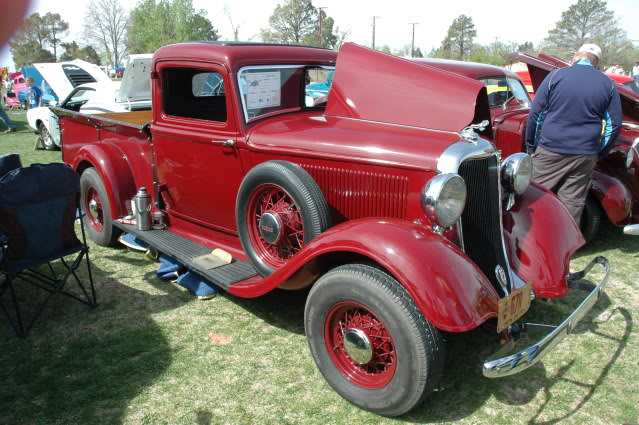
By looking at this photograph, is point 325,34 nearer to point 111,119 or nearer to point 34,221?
point 111,119

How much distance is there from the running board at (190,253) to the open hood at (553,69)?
12.4ft

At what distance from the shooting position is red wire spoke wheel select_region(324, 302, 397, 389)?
2477mm

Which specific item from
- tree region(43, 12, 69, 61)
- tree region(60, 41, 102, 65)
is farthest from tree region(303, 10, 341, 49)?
tree region(43, 12, 69, 61)

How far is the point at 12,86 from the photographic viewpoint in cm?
2261

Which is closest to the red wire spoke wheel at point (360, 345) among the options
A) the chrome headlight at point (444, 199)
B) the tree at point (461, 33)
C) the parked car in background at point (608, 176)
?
the chrome headlight at point (444, 199)

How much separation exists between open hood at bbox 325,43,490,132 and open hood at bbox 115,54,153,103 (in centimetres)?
593

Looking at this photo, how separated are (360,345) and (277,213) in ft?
3.25

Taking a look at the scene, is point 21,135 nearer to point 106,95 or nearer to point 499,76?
point 106,95

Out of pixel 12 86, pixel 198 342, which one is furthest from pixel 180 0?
pixel 198 342

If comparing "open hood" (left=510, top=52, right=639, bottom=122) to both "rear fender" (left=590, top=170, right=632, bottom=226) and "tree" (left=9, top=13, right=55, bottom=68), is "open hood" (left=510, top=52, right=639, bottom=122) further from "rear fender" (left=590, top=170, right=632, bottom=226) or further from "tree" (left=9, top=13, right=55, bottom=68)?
"tree" (left=9, top=13, right=55, bottom=68)

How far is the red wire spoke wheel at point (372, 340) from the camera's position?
228cm

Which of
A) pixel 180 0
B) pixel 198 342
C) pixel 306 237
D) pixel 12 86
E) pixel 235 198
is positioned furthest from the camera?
pixel 180 0

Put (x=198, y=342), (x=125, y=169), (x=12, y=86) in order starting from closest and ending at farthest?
(x=198, y=342) < (x=125, y=169) < (x=12, y=86)

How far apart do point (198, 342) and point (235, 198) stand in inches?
40.3
